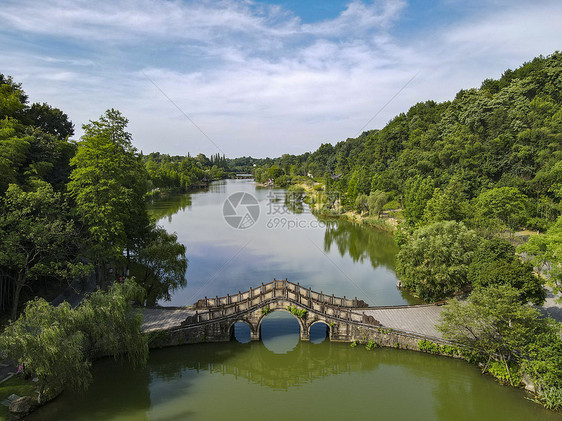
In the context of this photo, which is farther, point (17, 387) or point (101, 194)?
point (101, 194)

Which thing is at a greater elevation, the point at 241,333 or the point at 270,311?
the point at 270,311

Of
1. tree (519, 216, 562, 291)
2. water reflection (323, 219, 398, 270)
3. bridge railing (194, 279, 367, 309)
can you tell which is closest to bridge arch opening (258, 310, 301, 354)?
bridge railing (194, 279, 367, 309)

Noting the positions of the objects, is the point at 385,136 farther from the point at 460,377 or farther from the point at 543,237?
the point at 460,377

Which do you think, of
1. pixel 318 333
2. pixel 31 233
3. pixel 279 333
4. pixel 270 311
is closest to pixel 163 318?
pixel 270 311

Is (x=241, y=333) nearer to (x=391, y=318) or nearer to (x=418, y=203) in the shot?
(x=391, y=318)

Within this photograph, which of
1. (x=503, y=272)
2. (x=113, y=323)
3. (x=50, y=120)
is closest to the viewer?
(x=113, y=323)
